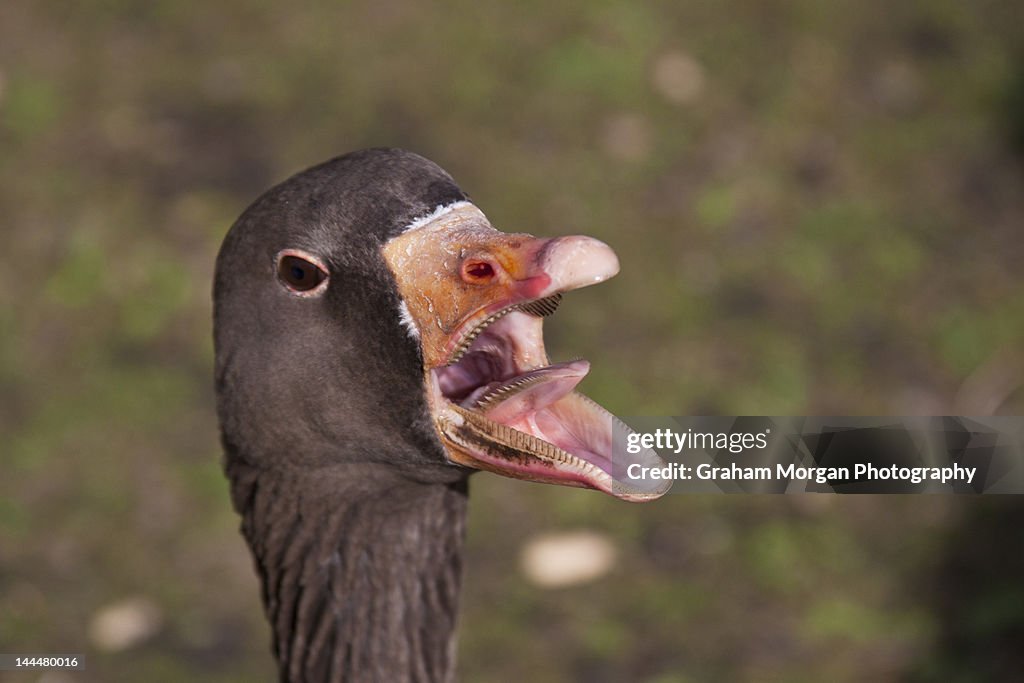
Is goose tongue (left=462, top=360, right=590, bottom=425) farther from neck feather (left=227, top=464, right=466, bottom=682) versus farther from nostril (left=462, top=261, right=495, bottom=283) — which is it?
neck feather (left=227, top=464, right=466, bottom=682)

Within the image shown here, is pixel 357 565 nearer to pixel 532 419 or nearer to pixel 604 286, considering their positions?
pixel 532 419

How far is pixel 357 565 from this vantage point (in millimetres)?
2764

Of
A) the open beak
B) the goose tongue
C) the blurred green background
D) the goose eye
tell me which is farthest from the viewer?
the blurred green background

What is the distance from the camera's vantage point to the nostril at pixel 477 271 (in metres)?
2.23

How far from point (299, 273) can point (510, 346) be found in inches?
18.1

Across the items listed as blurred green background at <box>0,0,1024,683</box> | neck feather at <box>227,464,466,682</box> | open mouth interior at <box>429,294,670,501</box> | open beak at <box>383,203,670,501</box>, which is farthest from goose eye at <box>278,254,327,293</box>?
blurred green background at <box>0,0,1024,683</box>

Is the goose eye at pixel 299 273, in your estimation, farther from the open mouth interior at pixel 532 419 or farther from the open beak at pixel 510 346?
the open mouth interior at pixel 532 419

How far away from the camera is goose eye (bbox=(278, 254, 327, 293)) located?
2.48m

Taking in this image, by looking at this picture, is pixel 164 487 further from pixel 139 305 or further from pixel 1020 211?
pixel 1020 211

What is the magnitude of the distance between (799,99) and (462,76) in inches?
66.3

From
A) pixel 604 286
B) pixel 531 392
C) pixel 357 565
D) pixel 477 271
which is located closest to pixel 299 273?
pixel 477 271

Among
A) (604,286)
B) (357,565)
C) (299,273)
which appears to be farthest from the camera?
(604,286)

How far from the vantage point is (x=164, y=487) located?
4.76 m

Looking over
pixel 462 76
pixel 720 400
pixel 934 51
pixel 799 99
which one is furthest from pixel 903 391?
pixel 462 76
